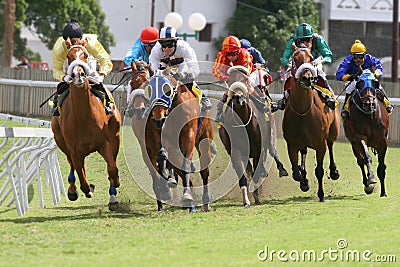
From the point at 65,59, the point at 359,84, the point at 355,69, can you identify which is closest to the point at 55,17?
the point at 355,69

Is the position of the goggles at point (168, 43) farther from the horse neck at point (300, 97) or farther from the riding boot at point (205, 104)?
the horse neck at point (300, 97)

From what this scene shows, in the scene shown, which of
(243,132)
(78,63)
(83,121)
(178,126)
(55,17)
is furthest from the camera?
(55,17)

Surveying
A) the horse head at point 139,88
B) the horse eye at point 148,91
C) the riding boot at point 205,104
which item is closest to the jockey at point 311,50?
the riding boot at point 205,104

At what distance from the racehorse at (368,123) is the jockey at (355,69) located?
14 centimetres

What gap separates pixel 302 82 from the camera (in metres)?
12.2

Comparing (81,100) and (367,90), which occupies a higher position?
(367,90)

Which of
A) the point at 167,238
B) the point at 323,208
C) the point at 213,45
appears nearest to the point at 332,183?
the point at 323,208

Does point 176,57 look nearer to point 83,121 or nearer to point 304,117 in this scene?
point 83,121

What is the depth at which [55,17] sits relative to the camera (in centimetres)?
4512

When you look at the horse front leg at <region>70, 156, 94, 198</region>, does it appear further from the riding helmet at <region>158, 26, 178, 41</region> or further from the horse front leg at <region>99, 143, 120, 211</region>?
the riding helmet at <region>158, 26, 178, 41</region>

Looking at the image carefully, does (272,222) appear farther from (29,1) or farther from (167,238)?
(29,1)

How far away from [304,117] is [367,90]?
1288 millimetres

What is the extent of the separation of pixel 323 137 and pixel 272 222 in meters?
2.64

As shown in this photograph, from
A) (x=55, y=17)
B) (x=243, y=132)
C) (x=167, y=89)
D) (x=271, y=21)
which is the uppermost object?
(x=271, y=21)
